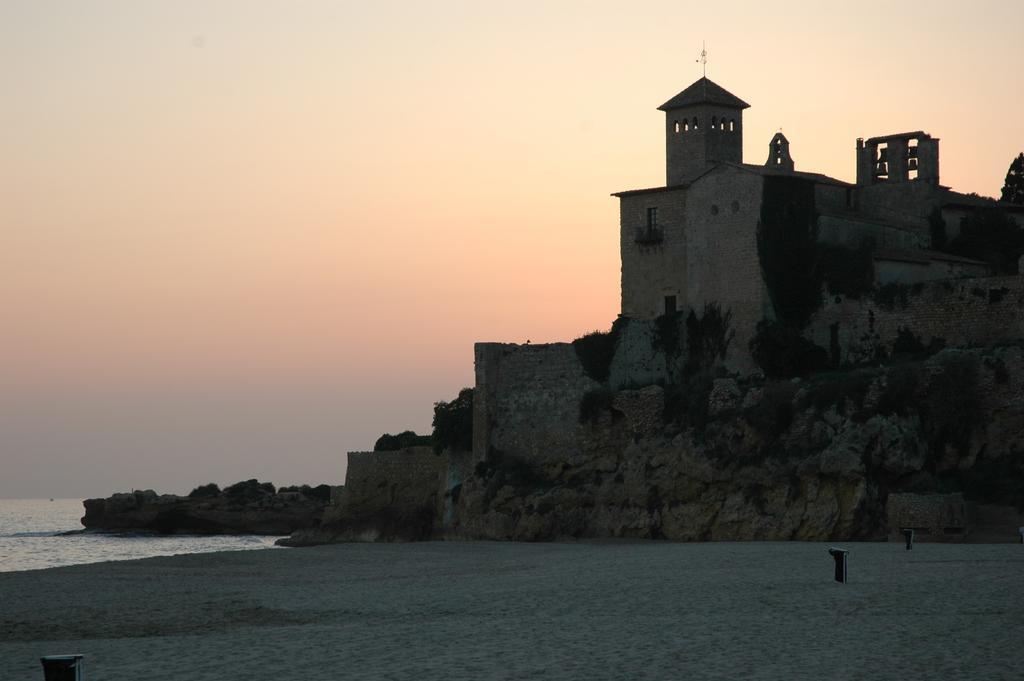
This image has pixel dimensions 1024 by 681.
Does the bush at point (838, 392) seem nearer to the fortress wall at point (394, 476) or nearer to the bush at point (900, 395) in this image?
the bush at point (900, 395)

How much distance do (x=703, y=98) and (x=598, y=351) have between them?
39.5ft

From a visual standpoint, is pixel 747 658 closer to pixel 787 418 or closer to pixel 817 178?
pixel 787 418

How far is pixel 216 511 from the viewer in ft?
282

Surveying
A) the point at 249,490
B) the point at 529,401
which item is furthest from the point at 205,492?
the point at 529,401

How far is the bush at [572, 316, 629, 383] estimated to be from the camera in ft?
156

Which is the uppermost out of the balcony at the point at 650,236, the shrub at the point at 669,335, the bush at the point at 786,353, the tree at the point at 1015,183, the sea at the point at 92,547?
the tree at the point at 1015,183

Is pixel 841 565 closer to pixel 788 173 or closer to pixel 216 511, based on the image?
pixel 788 173

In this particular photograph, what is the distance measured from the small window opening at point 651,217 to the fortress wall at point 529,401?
6212 mm

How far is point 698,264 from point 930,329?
327 inches

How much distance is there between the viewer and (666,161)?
54969 millimetres

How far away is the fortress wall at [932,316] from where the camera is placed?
4197 centimetres

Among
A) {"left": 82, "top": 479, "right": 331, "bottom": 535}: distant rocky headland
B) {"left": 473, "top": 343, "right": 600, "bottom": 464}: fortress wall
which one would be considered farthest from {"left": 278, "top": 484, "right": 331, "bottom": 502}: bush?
{"left": 473, "top": 343, "right": 600, "bottom": 464}: fortress wall

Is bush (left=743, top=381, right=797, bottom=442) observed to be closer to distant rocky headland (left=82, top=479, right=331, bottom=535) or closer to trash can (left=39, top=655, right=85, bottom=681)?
trash can (left=39, top=655, right=85, bottom=681)

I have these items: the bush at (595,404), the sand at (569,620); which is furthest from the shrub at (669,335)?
the sand at (569,620)
